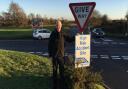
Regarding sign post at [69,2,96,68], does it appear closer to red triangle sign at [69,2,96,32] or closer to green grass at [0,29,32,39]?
red triangle sign at [69,2,96,32]

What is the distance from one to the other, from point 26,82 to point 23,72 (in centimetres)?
147

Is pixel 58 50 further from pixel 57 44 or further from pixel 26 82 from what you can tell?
pixel 26 82

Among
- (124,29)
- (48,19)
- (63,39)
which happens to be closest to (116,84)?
(63,39)

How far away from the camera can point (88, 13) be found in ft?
33.5

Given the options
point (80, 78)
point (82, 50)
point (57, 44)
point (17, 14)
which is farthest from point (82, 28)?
point (17, 14)

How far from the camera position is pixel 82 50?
1009 centimetres

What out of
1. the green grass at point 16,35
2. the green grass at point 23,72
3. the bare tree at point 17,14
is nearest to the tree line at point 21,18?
the bare tree at point 17,14

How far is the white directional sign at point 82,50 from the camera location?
9969 mm

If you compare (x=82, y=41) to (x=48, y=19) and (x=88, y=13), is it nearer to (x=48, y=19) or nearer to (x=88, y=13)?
(x=88, y=13)

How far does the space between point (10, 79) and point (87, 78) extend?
9.01 feet

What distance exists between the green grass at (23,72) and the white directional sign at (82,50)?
1520 mm

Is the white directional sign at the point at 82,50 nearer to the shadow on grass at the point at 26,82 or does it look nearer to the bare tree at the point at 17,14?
the shadow on grass at the point at 26,82

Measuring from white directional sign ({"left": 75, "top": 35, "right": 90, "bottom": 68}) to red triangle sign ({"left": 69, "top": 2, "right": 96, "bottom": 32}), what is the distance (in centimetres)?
35

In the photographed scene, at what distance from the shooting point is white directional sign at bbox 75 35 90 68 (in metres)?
9.97
